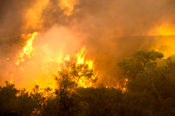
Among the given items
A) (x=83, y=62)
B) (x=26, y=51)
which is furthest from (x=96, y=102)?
(x=26, y=51)

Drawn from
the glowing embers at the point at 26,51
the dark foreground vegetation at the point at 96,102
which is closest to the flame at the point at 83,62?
the dark foreground vegetation at the point at 96,102

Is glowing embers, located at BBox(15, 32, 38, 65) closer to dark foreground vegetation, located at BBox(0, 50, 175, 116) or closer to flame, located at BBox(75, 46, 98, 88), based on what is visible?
flame, located at BBox(75, 46, 98, 88)

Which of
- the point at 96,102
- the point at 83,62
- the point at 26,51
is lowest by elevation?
the point at 96,102

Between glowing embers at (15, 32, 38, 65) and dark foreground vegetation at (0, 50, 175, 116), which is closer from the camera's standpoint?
dark foreground vegetation at (0, 50, 175, 116)

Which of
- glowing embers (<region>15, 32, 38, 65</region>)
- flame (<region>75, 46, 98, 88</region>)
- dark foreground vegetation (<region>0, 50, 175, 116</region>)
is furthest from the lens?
glowing embers (<region>15, 32, 38, 65</region>)

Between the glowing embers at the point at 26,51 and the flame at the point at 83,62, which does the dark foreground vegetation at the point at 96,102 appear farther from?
the glowing embers at the point at 26,51

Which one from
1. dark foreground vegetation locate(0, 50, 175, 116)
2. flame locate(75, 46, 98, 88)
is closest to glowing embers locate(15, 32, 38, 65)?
flame locate(75, 46, 98, 88)

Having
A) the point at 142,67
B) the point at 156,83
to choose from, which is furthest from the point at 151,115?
the point at 142,67

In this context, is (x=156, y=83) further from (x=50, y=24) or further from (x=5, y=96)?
(x=50, y=24)

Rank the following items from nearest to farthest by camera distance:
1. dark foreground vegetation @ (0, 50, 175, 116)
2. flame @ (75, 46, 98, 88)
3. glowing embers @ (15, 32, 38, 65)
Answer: dark foreground vegetation @ (0, 50, 175, 116) < flame @ (75, 46, 98, 88) < glowing embers @ (15, 32, 38, 65)

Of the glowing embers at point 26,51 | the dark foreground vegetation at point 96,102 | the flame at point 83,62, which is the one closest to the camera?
the dark foreground vegetation at point 96,102

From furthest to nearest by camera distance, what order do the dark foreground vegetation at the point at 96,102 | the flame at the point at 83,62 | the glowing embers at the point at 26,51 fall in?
the glowing embers at the point at 26,51, the flame at the point at 83,62, the dark foreground vegetation at the point at 96,102

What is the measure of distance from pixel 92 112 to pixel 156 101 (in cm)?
725

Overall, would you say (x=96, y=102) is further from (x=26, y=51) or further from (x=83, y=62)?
(x=26, y=51)
